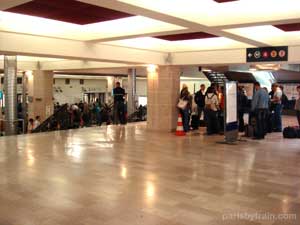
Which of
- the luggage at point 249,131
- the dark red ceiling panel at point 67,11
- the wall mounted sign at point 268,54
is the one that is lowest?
the luggage at point 249,131

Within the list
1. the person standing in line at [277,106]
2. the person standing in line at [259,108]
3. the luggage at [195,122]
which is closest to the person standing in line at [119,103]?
the luggage at [195,122]

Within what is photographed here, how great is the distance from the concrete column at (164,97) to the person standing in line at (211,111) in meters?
1.26

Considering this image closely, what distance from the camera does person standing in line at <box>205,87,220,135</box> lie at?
10.8 metres

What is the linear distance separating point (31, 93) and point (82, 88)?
41.8 feet

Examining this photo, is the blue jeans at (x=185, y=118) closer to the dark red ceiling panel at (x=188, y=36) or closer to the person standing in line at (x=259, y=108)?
the person standing in line at (x=259, y=108)

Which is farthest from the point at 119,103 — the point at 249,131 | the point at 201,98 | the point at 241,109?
the point at 249,131

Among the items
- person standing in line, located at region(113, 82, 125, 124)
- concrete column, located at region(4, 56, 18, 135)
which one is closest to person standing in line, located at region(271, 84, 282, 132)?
person standing in line, located at region(113, 82, 125, 124)

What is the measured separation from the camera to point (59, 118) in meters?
13.7

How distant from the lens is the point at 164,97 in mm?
11719

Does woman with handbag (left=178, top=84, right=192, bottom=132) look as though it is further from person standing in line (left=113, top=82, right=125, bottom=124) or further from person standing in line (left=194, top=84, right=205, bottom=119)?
person standing in line (left=113, top=82, right=125, bottom=124)

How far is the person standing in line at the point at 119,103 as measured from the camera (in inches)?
544

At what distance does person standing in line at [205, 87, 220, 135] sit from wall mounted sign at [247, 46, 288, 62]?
60.4 inches

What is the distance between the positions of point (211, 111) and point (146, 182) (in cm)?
587

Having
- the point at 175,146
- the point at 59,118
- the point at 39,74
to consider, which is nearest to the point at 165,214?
the point at 175,146
